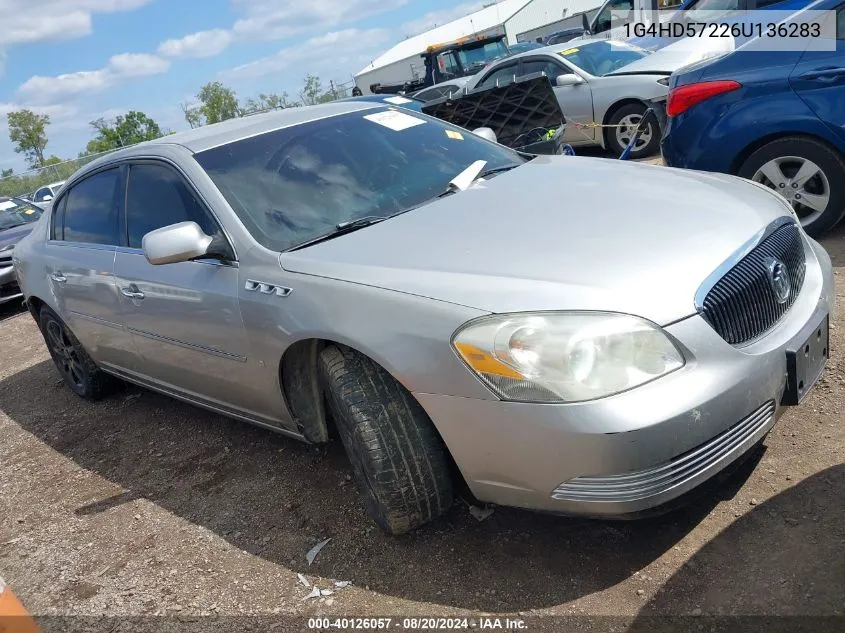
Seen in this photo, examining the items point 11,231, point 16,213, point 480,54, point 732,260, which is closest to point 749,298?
point 732,260

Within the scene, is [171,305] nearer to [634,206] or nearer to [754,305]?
[634,206]

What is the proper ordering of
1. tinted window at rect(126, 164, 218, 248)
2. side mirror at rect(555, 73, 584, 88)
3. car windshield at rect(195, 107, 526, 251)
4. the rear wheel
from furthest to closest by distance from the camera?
side mirror at rect(555, 73, 584, 88)
the rear wheel
tinted window at rect(126, 164, 218, 248)
car windshield at rect(195, 107, 526, 251)

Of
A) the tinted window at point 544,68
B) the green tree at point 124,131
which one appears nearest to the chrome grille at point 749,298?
the tinted window at point 544,68

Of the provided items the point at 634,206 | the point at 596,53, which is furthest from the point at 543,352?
the point at 596,53

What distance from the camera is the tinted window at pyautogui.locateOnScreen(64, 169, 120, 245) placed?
4008 millimetres

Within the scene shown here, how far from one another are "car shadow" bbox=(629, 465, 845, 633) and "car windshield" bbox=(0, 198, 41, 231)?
10.9 m

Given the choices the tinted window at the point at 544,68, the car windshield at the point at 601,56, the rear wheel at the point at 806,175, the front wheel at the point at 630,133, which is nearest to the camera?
the rear wheel at the point at 806,175

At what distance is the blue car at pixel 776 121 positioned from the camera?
4387 mm

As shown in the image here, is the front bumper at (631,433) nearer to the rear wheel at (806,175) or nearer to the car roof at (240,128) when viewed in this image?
the car roof at (240,128)

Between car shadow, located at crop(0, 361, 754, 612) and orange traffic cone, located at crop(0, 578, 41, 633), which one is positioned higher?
orange traffic cone, located at crop(0, 578, 41, 633)

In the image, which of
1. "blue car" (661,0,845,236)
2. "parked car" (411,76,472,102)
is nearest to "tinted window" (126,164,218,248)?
"blue car" (661,0,845,236)

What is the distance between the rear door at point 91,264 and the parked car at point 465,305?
11cm

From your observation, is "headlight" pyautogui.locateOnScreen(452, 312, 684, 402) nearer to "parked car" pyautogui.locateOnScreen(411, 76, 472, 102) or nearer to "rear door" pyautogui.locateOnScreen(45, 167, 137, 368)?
"rear door" pyautogui.locateOnScreen(45, 167, 137, 368)

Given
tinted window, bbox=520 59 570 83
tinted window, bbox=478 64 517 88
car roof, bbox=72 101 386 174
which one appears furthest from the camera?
tinted window, bbox=478 64 517 88
